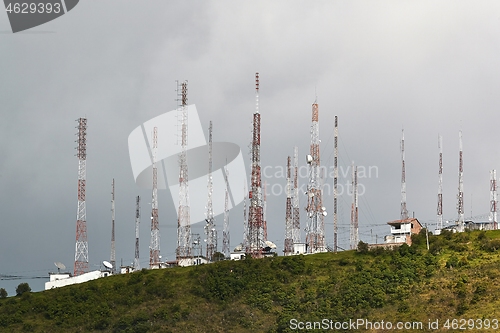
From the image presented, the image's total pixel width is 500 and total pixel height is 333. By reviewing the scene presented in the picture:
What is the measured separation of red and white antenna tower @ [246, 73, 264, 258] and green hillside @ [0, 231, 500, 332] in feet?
12.1

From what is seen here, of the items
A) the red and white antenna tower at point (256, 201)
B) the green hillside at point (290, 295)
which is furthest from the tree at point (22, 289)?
the red and white antenna tower at point (256, 201)

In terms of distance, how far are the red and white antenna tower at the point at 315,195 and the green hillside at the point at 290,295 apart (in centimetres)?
467

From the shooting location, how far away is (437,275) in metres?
102

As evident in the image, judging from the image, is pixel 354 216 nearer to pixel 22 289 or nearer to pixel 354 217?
pixel 354 217

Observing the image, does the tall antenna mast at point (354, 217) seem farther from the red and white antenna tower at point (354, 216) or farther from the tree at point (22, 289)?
the tree at point (22, 289)

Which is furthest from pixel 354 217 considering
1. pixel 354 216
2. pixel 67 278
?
pixel 67 278

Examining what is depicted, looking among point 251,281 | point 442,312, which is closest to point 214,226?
point 251,281

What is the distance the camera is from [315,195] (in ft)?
386

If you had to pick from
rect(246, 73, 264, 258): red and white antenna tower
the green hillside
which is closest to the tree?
the green hillside

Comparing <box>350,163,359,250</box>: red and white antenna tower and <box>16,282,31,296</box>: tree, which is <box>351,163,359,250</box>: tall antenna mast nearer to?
<box>350,163,359,250</box>: red and white antenna tower

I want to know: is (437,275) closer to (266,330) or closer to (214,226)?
(266,330)

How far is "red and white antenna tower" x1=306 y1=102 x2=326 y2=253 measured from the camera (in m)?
118

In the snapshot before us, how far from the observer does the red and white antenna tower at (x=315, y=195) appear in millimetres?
117625

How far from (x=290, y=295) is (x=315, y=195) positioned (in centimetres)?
1905
